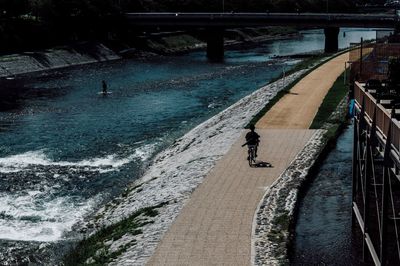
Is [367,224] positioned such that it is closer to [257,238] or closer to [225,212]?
[257,238]

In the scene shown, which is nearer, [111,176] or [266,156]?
[266,156]

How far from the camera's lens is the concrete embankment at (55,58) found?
310ft

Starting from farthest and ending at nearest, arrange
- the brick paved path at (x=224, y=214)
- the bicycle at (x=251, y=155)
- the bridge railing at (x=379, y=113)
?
the bicycle at (x=251, y=155)
the brick paved path at (x=224, y=214)
the bridge railing at (x=379, y=113)

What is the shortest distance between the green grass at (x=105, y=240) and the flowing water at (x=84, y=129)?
1333 mm

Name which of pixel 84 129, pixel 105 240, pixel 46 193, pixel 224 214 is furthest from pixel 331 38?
pixel 105 240

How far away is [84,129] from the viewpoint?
173 feet

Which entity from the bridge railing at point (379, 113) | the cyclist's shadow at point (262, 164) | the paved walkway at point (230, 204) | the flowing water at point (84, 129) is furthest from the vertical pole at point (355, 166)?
the flowing water at point (84, 129)

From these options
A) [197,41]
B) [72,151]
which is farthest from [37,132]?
[197,41]

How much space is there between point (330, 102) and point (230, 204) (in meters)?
28.2

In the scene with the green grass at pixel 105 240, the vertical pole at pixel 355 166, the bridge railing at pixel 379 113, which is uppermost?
the bridge railing at pixel 379 113

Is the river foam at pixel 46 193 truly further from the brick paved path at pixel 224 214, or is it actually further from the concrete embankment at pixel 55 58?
the concrete embankment at pixel 55 58

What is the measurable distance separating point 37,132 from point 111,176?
15878 millimetres

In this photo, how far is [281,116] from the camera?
47438mm

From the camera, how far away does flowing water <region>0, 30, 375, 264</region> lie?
3089 cm
